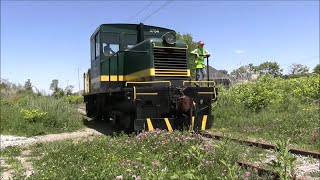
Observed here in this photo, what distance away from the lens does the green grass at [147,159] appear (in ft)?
14.7

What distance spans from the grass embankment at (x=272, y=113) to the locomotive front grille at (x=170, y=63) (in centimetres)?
201

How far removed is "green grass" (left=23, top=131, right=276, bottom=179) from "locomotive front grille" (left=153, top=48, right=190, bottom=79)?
7.72ft

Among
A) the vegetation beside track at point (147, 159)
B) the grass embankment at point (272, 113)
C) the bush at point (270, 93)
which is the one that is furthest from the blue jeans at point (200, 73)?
the vegetation beside track at point (147, 159)

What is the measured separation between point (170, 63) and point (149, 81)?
81cm

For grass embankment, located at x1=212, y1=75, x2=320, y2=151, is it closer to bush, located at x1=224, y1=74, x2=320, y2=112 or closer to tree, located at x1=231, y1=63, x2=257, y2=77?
bush, located at x1=224, y1=74, x2=320, y2=112

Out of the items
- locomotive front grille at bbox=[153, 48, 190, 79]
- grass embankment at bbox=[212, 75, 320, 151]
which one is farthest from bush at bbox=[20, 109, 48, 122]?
grass embankment at bbox=[212, 75, 320, 151]

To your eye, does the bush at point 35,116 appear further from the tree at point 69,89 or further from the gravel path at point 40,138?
the tree at point 69,89

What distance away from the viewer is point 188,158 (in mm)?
5617

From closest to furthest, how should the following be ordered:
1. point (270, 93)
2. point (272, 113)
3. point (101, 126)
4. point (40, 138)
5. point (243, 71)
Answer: point (40, 138)
point (272, 113)
point (101, 126)
point (270, 93)
point (243, 71)

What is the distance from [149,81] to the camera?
9.88m

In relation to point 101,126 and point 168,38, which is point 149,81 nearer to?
point 168,38

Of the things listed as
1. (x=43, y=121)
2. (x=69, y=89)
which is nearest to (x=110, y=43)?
(x=43, y=121)

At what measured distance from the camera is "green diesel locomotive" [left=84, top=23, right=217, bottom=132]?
9.45 meters

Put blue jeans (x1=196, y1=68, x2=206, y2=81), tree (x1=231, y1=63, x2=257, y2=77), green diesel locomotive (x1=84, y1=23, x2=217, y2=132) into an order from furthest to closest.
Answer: tree (x1=231, y1=63, x2=257, y2=77) < blue jeans (x1=196, y1=68, x2=206, y2=81) < green diesel locomotive (x1=84, y1=23, x2=217, y2=132)
